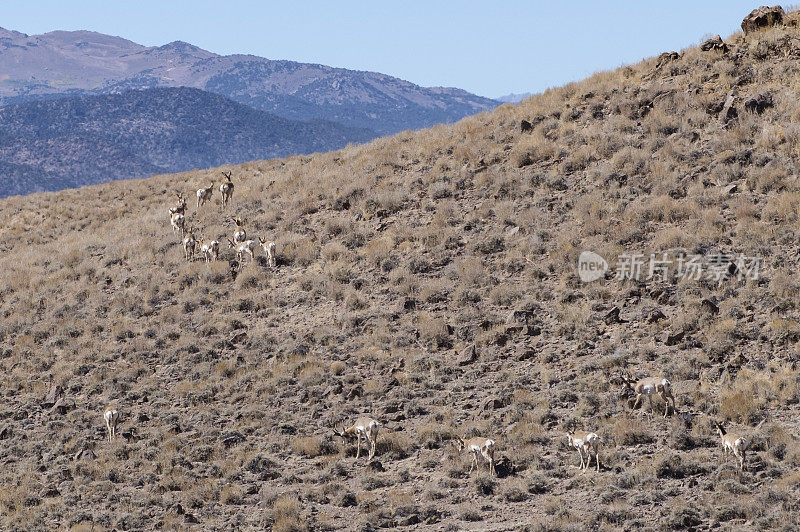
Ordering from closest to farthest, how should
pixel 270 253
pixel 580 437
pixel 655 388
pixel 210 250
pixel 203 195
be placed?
1. pixel 580 437
2. pixel 655 388
3. pixel 270 253
4. pixel 210 250
5. pixel 203 195

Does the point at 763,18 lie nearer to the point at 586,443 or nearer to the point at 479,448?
the point at 586,443

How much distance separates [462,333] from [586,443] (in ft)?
22.5

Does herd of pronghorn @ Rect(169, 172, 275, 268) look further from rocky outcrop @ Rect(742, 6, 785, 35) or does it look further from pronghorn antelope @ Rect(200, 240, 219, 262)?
rocky outcrop @ Rect(742, 6, 785, 35)

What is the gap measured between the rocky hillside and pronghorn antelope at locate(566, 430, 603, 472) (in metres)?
0.37

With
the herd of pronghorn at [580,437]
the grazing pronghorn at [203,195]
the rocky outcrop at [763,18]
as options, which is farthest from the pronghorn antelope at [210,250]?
the rocky outcrop at [763,18]

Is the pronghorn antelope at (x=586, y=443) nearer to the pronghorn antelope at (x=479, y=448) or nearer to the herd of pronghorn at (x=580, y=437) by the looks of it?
the herd of pronghorn at (x=580, y=437)

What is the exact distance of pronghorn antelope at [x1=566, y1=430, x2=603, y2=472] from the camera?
1554 centimetres

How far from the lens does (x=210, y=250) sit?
29.2m

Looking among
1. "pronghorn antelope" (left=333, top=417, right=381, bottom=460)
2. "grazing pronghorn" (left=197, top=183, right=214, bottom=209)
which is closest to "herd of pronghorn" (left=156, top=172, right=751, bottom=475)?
"pronghorn antelope" (left=333, top=417, right=381, bottom=460)

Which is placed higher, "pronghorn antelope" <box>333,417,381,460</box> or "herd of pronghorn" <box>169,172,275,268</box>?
"herd of pronghorn" <box>169,172,275,268</box>

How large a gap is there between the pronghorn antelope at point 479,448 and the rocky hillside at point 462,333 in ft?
0.73

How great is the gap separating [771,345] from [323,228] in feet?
53.3

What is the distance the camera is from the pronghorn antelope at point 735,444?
14.5 m

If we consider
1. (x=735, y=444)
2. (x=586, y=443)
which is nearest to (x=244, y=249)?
(x=586, y=443)
